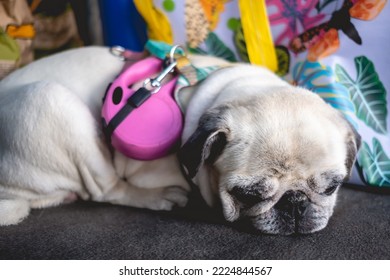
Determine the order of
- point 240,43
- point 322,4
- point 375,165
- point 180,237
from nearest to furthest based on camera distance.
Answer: point 180,237 < point 375,165 < point 322,4 < point 240,43

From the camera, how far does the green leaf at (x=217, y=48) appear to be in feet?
8.13

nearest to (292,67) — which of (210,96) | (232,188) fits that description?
(210,96)

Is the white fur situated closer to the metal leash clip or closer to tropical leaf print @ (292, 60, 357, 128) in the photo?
the metal leash clip

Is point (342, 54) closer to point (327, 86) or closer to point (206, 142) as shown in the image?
point (327, 86)

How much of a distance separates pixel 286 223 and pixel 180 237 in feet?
1.27

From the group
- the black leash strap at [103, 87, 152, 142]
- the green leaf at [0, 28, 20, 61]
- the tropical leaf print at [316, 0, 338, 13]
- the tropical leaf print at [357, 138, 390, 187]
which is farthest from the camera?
the green leaf at [0, 28, 20, 61]

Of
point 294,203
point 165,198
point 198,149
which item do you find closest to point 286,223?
point 294,203

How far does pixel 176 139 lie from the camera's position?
181cm

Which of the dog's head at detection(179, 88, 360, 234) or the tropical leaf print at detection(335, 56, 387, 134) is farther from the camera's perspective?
the tropical leaf print at detection(335, 56, 387, 134)

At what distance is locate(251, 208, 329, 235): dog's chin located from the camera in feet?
5.20

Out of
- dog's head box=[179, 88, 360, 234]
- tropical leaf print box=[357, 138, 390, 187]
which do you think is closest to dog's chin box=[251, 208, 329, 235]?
dog's head box=[179, 88, 360, 234]

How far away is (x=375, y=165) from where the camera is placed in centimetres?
205

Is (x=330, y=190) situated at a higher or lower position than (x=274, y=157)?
lower
